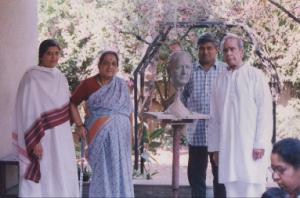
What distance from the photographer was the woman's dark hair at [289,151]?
1.98 metres

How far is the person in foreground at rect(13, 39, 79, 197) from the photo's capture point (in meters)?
4.08

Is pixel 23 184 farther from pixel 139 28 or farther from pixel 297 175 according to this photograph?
pixel 139 28

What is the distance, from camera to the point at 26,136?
4070mm

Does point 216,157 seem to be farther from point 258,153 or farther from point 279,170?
point 279,170

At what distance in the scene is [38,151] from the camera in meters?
4.07

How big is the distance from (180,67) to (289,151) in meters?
1.91

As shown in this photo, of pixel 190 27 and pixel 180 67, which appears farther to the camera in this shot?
pixel 190 27

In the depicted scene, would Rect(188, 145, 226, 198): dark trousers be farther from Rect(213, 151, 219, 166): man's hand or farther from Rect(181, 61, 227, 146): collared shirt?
Rect(213, 151, 219, 166): man's hand

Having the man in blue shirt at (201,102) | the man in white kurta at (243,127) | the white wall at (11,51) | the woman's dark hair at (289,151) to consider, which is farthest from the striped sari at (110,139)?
the woman's dark hair at (289,151)

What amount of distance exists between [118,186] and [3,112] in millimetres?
1668

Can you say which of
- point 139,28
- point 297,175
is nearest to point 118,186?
point 297,175

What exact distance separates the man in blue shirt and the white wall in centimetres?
186

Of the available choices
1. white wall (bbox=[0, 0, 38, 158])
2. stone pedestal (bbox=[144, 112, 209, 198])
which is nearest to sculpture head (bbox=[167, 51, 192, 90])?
stone pedestal (bbox=[144, 112, 209, 198])

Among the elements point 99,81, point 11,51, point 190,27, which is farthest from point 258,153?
Result: point 11,51
